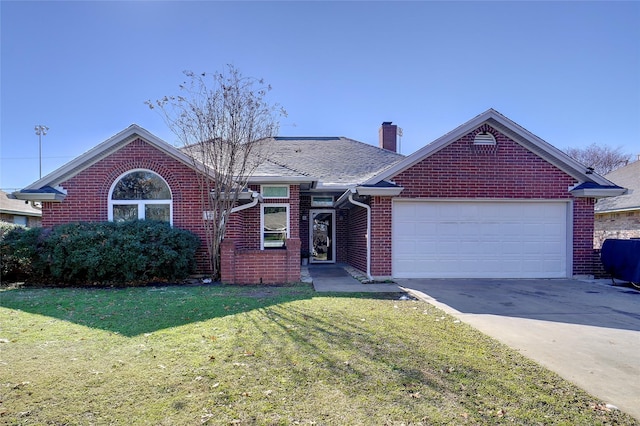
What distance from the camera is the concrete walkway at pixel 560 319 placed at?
386 centimetres

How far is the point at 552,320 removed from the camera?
6074mm

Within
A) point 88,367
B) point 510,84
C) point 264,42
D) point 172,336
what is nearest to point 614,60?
point 510,84

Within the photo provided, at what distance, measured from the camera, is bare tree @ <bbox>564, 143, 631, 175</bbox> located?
111 feet

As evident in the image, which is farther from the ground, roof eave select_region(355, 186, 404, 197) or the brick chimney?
the brick chimney

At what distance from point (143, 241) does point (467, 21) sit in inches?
442

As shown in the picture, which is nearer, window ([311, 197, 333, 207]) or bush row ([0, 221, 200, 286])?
bush row ([0, 221, 200, 286])

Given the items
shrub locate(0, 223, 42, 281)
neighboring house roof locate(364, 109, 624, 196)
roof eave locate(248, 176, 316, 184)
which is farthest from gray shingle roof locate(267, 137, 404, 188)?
shrub locate(0, 223, 42, 281)

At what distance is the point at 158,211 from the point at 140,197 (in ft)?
2.23

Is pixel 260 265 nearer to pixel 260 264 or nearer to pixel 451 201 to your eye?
pixel 260 264

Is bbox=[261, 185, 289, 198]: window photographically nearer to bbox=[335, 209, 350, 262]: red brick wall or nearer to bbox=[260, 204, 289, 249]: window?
bbox=[260, 204, 289, 249]: window

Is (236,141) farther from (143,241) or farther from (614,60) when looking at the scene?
(614,60)

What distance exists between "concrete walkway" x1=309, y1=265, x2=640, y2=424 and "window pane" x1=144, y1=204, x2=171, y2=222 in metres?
4.83

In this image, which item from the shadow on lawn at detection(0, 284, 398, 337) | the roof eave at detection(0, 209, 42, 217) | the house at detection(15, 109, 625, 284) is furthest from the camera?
the roof eave at detection(0, 209, 42, 217)

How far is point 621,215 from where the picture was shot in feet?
51.6
